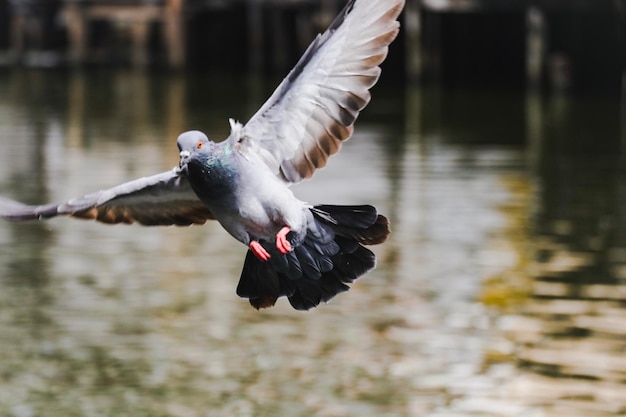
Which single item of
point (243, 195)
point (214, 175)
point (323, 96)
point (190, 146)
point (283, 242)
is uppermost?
point (323, 96)

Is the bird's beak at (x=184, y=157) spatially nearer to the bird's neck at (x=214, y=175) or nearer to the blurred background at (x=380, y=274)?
the bird's neck at (x=214, y=175)

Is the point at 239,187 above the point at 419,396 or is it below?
above

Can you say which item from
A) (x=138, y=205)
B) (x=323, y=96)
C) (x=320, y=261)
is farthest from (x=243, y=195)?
(x=138, y=205)

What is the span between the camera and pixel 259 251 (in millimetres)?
6637

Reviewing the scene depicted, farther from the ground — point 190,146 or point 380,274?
point 190,146

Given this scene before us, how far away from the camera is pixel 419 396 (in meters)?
12.4

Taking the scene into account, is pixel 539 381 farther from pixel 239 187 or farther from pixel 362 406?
pixel 239 187

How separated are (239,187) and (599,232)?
1392 cm

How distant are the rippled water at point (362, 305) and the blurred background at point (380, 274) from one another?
0.11ft

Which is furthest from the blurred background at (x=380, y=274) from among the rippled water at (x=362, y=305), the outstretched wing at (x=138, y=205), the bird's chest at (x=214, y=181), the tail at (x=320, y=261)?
the bird's chest at (x=214, y=181)

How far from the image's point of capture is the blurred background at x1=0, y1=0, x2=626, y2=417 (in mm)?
12656

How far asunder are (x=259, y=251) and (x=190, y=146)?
0.55m

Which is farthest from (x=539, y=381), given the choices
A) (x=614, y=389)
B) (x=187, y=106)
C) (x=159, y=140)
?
(x=187, y=106)

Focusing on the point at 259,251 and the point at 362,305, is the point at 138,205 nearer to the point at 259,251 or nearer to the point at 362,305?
the point at 259,251
